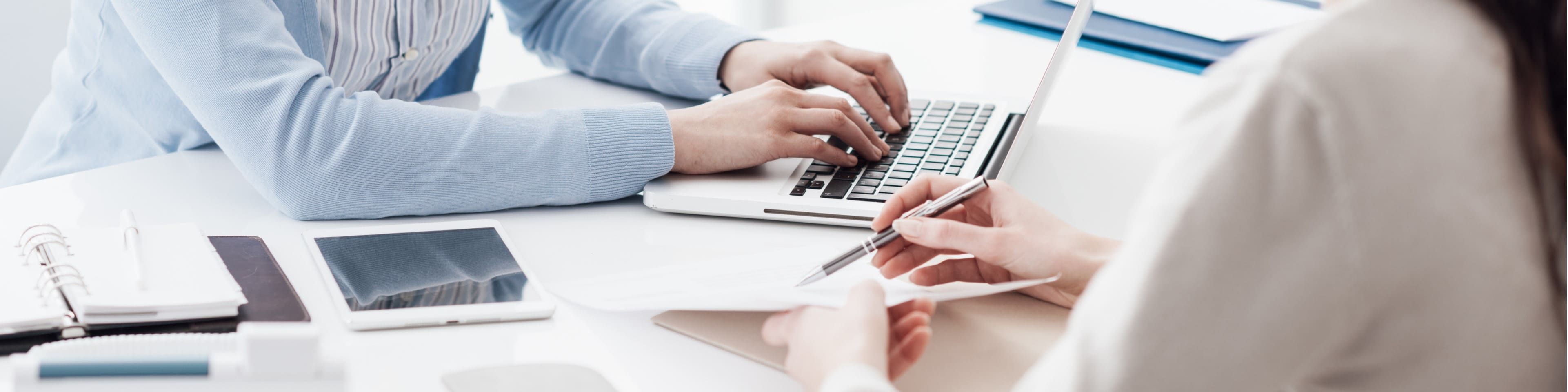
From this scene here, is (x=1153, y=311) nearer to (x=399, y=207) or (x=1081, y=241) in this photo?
(x=1081, y=241)

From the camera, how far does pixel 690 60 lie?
1.07 meters

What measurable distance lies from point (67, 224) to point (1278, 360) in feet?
2.35

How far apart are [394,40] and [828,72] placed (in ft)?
1.30

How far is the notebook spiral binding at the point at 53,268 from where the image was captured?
524 millimetres

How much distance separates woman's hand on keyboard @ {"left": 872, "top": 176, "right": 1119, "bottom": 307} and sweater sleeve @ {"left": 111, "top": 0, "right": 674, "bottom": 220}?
8.4 inches

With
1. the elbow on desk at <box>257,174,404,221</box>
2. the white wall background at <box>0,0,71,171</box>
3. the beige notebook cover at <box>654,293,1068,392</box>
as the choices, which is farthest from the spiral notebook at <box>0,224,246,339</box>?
the white wall background at <box>0,0,71,171</box>

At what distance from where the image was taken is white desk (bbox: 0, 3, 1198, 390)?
55 centimetres

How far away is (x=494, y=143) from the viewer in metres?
0.75

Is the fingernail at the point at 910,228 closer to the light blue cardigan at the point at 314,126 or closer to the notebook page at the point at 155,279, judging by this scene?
the light blue cardigan at the point at 314,126

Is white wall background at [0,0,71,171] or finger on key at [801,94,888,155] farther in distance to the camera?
white wall background at [0,0,71,171]

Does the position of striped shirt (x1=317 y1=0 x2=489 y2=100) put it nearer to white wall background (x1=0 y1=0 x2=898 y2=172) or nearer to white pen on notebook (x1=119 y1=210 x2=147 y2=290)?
white pen on notebook (x1=119 y1=210 x2=147 y2=290)

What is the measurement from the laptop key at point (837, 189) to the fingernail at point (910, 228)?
0.50ft

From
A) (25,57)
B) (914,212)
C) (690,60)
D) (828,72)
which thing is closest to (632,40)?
(690,60)

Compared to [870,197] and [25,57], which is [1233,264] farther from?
[25,57]
